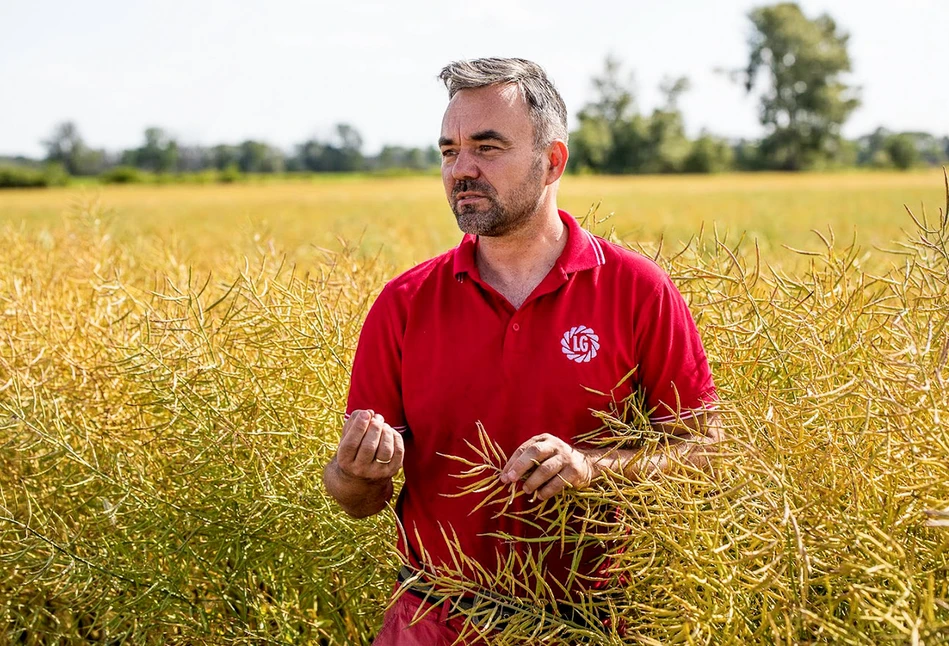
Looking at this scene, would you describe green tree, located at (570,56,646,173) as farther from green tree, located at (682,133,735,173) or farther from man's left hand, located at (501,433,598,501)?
man's left hand, located at (501,433,598,501)

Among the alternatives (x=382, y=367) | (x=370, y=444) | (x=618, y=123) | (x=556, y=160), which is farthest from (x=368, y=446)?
(x=618, y=123)

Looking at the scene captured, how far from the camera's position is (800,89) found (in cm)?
7594

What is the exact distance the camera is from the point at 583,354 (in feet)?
7.06

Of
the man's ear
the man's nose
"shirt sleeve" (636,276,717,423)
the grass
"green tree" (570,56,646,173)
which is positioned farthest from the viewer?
"green tree" (570,56,646,173)

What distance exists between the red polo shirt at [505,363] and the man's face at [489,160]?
0.14 metres

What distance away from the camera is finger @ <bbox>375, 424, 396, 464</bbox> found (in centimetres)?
193

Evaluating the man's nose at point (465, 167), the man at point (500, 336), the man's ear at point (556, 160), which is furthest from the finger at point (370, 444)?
the man's ear at point (556, 160)

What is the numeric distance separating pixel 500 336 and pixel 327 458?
62cm

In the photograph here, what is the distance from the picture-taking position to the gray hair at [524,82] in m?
2.23

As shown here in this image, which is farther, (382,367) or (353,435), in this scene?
(382,367)

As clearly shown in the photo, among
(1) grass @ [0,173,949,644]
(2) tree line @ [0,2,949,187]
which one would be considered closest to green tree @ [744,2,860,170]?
(2) tree line @ [0,2,949,187]

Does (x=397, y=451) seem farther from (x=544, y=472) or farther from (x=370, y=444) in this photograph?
(x=544, y=472)

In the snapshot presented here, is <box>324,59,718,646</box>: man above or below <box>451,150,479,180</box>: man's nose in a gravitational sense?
below

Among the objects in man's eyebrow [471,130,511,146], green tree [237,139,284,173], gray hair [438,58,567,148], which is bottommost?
green tree [237,139,284,173]
